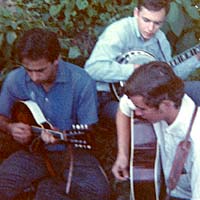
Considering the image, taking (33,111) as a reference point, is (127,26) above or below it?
above

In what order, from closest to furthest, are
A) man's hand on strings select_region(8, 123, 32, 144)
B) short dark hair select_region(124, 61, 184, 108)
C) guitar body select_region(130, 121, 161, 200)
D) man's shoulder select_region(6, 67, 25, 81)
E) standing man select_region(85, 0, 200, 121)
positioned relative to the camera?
1. short dark hair select_region(124, 61, 184, 108)
2. guitar body select_region(130, 121, 161, 200)
3. man's hand on strings select_region(8, 123, 32, 144)
4. man's shoulder select_region(6, 67, 25, 81)
5. standing man select_region(85, 0, 200, 121)

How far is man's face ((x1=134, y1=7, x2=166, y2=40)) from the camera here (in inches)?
197

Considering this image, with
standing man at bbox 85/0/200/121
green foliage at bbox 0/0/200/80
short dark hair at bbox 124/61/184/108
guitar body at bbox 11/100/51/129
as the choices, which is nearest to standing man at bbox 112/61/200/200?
short dark hair at bbox 124/61/184/108

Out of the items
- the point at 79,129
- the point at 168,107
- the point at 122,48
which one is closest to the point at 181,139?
the point at 168,107

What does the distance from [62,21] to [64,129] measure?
1774 millimetres

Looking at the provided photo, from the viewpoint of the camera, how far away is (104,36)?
5.07m

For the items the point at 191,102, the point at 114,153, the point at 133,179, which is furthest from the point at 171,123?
→ the point at 114,153

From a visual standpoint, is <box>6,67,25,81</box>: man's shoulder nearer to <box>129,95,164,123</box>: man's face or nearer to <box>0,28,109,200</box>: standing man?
<box>0,28,109,200</box>: standing man

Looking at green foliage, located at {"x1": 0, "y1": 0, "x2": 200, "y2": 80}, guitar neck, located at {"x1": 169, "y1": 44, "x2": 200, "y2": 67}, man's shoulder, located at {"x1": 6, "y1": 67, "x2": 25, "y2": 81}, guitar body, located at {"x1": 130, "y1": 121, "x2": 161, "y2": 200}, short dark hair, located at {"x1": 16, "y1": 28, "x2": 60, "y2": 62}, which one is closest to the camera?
guitar body, located at {"x1": 130, "y1": 121, "x2": 161, "y2": 200}

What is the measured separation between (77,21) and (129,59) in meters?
1.17

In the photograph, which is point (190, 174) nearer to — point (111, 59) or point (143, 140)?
point (143, 140)

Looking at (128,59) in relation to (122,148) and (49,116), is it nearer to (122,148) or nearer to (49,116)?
(49,116)

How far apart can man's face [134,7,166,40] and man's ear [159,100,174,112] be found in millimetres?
1252

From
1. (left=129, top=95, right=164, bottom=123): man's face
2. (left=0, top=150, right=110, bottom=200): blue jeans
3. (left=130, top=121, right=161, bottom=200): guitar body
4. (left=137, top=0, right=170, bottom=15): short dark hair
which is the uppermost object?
(left=137, top=0, right=170, bottom=15): short dark hair
